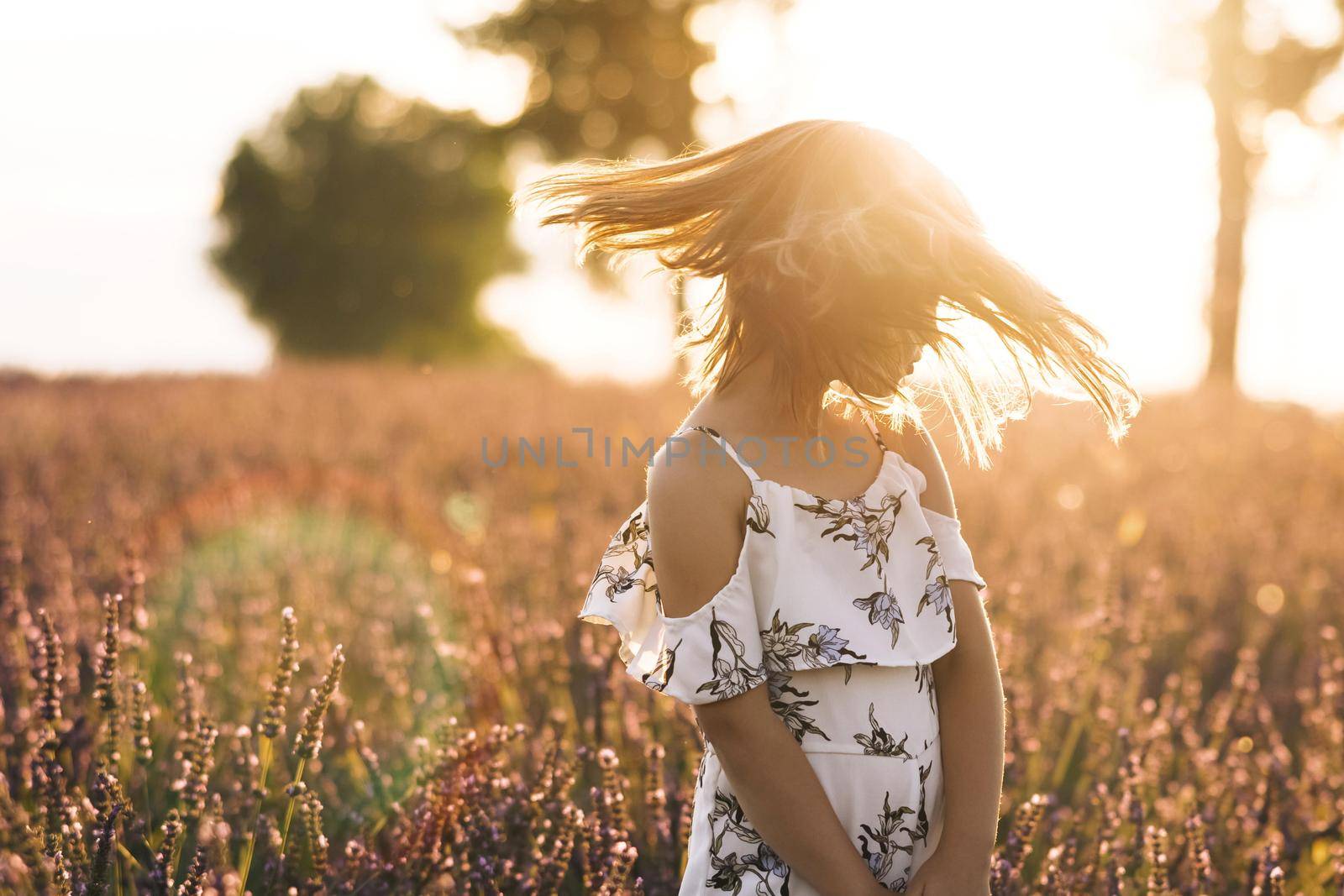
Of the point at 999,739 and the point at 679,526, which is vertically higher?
the point at 679,526

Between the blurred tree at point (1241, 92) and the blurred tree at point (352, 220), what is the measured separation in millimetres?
23865

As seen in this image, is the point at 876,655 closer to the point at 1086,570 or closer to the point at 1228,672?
the point at 1228,672

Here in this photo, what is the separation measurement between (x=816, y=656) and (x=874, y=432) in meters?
0.42

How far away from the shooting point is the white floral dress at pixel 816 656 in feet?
4.34

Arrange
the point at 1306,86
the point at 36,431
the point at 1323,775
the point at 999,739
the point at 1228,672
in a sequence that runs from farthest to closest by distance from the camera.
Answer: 1. the point at 1306,86
2. the point at 36,431
3. the point at 1228,672
4. the point at 1323,775
5. the point at 999,739

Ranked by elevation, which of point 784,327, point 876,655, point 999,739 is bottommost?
point 999,739

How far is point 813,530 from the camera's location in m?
1.41

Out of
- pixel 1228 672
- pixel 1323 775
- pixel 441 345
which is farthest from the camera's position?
pixel 441 345

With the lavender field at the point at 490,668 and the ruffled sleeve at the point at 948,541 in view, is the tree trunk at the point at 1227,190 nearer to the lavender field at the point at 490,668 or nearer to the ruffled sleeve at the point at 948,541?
the lavender field at the point at 490,668

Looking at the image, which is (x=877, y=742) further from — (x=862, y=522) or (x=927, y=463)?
(x=927, y=463)

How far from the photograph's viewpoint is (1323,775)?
2.56 metres

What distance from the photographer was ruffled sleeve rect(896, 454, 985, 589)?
1.58 meters

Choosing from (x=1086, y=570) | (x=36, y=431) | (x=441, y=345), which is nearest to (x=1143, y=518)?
(x=1086, y=570)

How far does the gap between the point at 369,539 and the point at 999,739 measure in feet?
13.5
